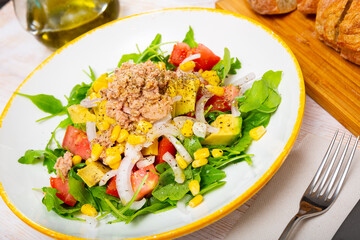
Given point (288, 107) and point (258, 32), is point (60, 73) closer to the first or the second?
point (258, 32)

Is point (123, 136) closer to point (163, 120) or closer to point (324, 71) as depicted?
point (163, 120)

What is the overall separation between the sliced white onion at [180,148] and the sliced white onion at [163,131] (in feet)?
0.10

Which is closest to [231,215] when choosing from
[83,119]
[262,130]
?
[262,130]

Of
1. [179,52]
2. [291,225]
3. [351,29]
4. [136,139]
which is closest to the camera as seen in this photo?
[291,225]

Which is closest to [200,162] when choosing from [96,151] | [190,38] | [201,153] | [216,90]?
[201,153]

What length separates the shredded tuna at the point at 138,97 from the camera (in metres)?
2.22

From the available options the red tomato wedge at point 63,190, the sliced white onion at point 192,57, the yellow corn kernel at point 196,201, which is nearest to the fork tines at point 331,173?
the yellow corn kernel at point 196,201

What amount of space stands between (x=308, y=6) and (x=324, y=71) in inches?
26.1

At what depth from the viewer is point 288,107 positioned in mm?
2066

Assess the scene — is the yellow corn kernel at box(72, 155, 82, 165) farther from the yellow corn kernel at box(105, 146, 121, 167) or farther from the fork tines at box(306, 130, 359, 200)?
the fork tines at box(306, 130, 359, 200)

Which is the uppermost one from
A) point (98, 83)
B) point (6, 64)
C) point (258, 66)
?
point (258, 66)

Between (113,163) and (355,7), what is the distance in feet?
6.26

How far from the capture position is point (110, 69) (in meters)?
3.00

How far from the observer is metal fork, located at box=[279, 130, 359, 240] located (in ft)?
5.96
